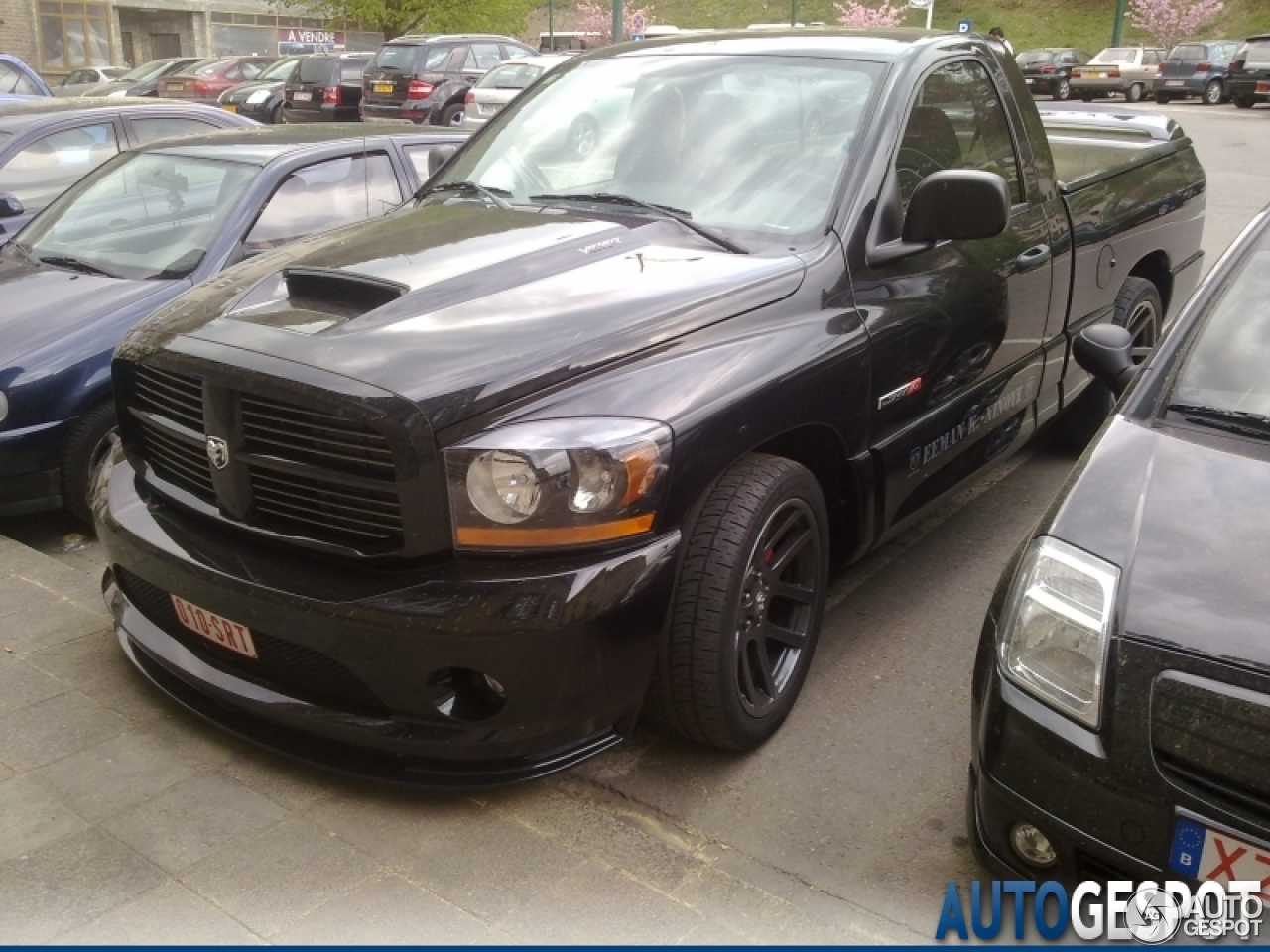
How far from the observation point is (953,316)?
12.7ft

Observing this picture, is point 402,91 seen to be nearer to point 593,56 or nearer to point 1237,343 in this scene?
point 593,56

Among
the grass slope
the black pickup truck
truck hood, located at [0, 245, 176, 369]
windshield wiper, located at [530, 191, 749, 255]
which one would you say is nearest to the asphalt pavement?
the black pickup truck

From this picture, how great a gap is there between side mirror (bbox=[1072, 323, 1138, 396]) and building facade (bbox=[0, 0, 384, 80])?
3757cm

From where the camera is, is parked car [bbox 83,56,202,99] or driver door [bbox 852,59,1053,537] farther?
parked car [bbox 83,56,202,99]

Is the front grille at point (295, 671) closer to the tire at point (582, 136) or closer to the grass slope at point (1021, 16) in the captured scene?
the tire at point (582, 136)

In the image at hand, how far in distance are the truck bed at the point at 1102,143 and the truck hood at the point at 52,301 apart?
384 centimetres

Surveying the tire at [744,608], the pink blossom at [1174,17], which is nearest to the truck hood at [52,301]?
the tire at [744,608]

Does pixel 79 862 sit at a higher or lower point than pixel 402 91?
lower

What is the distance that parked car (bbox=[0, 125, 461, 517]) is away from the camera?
457cm

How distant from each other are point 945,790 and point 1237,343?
53.7 inches

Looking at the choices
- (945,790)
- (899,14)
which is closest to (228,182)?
(945,790)

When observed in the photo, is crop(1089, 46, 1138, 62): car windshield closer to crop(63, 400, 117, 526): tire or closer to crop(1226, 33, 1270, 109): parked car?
crop(1226, 33, 1270, 109): parked car

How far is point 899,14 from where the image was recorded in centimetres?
6581

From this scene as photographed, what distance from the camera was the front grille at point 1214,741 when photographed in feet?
6.95
